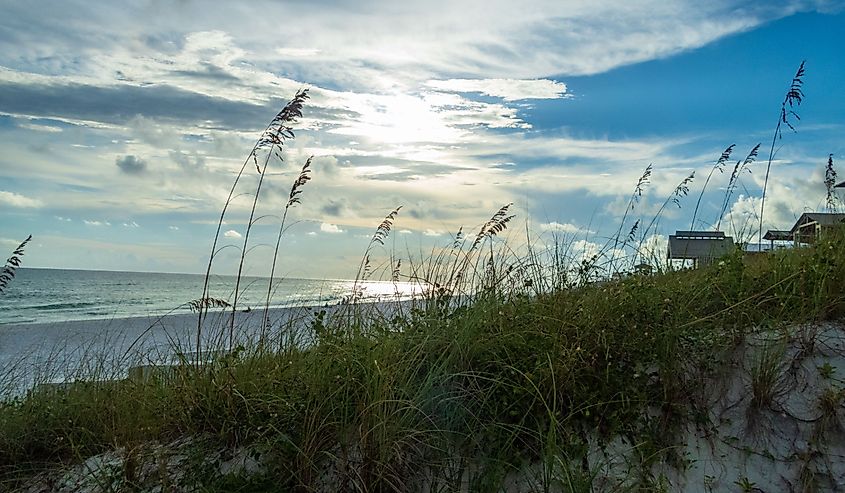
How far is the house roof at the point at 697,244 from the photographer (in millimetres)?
6602

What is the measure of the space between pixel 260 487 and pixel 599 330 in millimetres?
2354

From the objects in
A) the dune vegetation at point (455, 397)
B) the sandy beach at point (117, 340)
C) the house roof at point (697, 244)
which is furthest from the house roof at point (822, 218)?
the sandy beach at point (117, 340)

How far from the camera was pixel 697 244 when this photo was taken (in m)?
7.23

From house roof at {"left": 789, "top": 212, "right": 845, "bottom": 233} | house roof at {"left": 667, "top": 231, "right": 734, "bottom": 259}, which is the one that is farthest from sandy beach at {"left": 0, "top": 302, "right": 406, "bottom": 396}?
house roof at {"left": 789, "top": 212, "right": 845, "bottom": 233}

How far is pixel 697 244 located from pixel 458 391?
4.52 m

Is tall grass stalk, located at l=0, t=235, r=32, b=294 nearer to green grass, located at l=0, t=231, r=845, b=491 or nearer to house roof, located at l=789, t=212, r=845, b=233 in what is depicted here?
green grass, located at l=0, t=231, r=845, b=491

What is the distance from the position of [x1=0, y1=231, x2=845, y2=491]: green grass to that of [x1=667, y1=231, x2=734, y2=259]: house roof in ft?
4.64

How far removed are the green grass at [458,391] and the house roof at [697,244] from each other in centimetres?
141

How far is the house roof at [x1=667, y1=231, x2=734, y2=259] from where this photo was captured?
6.60 metres

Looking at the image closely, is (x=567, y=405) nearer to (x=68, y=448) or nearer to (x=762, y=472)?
(x=762, y=472)

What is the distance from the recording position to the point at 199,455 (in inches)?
153

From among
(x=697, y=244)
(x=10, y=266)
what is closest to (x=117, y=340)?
(x=10, y=266)

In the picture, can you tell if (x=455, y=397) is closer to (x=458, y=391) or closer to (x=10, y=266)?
(x=458, y=391)

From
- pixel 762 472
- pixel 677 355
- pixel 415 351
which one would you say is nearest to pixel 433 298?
pixel 415 351
